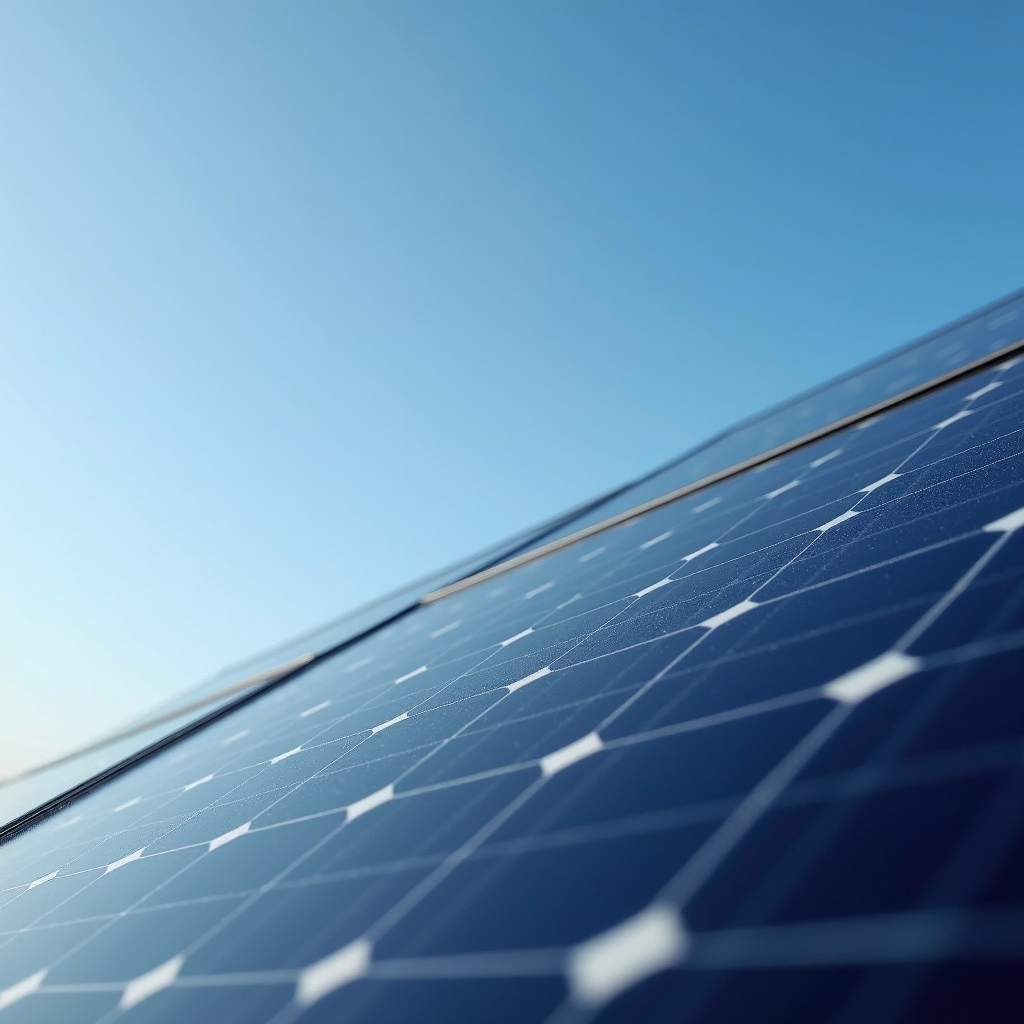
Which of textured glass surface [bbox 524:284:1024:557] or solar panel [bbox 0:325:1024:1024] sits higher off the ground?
textured glass surface [bbox 524:284:1024:557]

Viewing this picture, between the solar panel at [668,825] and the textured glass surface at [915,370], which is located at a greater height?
the textured glass surface at [915,370]

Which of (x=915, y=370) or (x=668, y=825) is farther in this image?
(x=915, y=370)

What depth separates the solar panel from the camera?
1.66m

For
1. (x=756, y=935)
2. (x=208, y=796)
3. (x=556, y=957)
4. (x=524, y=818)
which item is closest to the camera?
(x=756, y=935)

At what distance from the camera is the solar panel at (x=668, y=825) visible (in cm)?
166

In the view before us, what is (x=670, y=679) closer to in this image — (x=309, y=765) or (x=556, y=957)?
(x=556, y=957)

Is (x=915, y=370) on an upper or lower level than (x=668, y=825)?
upper

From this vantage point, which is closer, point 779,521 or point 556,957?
point 556,957

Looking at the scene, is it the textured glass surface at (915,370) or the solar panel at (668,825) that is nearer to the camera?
the solar panel at (668,825)

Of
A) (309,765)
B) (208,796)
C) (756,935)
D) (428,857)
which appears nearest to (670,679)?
(428,857)

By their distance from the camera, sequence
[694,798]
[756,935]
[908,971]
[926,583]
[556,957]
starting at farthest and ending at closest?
[926,583], [694,798], [556,957], [756,935], [908,971]

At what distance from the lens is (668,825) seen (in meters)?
2.39

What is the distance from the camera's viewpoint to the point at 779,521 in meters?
6.21

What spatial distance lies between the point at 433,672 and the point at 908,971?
20.3 feet
